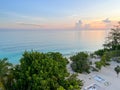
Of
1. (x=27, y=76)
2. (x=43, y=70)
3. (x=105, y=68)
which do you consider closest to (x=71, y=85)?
(x=43, y=70)

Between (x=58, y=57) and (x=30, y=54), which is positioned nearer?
(x=30, y=54)

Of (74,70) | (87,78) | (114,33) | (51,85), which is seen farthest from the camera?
(114,33)

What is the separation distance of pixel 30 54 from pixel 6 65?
81.5 inches

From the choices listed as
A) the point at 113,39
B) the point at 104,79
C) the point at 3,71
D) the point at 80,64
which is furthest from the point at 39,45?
the point at 3,71

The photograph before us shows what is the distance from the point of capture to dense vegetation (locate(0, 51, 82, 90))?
13.7 metres

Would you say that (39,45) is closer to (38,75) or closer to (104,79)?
(104,79)

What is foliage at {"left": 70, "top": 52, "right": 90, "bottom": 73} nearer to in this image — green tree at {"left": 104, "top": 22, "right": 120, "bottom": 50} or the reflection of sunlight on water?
green tree at {"left": 104, "top": 22, "right": 120, "bottom": 50}

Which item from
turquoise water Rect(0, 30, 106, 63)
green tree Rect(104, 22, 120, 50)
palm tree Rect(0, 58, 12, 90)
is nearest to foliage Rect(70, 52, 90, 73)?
palm tree Rect(0, 58, 12, 90)

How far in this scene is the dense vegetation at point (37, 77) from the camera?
45.0ft

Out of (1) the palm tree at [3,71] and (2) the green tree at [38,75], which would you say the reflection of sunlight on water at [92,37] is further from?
(1) the palm tree at [3,71]

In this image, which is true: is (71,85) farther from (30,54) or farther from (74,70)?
(74,70)

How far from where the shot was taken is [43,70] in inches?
571

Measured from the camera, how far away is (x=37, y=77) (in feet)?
44.5

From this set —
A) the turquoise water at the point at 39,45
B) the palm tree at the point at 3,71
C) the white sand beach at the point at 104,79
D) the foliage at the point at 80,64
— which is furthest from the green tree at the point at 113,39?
the palm tree at the point at 3,71
